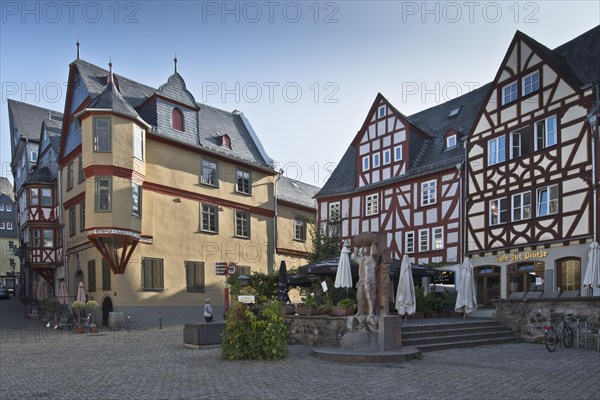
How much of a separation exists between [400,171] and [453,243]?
5.13 m

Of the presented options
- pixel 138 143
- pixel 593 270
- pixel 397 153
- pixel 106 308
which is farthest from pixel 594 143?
pixel 106 308

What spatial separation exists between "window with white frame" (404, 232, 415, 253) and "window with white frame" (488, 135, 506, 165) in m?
5.79

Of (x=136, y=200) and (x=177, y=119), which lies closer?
(x=136, y=200)

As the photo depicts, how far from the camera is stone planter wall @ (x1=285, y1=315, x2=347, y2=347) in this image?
15352 millimetres

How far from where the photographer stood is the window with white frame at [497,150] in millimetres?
25083

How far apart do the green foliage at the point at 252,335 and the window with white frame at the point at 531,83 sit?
16.7 m

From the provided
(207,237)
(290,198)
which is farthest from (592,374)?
(290,198)

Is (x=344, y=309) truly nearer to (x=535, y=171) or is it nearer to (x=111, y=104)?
(x=535, y=171)

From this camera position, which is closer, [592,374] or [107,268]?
[592,374]

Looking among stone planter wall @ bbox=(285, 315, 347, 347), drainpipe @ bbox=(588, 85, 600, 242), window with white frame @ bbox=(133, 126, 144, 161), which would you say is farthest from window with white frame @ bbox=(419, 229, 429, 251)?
window with white frame @ bbox=(133, 126, 144, 161)

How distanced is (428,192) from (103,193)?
1563cm

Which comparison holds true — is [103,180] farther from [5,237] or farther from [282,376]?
[5,237]

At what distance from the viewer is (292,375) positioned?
10648mm

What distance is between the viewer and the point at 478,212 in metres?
26.0
